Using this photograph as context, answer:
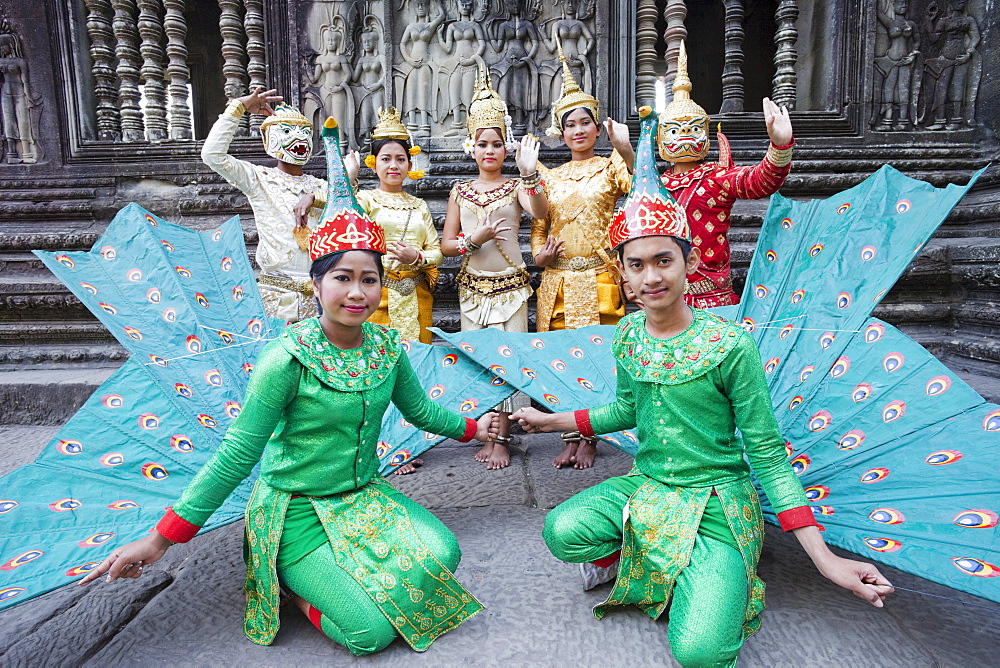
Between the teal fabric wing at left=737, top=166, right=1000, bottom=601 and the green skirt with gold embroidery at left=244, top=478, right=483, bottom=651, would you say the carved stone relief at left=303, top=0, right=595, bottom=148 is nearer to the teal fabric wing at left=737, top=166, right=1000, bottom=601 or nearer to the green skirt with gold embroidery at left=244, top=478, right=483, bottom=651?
the teal fabric wing at left=737, top=166, right=1000, bottom=601

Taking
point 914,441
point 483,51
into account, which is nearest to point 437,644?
point 914,441

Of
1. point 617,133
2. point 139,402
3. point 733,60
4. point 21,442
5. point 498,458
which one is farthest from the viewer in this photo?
point 733,60

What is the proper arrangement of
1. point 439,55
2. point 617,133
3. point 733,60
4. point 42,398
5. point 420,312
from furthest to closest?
1. point 733,60
2. point 439,55
3. point 42,398
4. point 420,312
5. point 617,133

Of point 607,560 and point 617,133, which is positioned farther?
point 617,133

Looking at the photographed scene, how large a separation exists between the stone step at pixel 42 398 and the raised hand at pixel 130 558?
2794 millimetres

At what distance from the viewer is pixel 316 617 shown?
161 cm

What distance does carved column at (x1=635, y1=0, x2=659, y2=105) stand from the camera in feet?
15.0

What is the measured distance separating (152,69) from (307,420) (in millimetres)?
4653

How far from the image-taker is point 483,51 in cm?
441

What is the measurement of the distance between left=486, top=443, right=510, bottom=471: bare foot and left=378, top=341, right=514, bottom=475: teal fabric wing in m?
0.75

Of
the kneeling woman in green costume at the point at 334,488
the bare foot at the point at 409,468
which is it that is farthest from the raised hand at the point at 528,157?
the bare foot at the point at 409,468

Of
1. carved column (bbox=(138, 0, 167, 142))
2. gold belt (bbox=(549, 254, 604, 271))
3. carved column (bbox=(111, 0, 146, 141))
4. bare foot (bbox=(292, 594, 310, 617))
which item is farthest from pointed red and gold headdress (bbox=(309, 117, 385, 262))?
carved column (bbox=(111, 0, 146, 141))

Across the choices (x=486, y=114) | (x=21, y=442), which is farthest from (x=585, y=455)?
(x=21, y=442)

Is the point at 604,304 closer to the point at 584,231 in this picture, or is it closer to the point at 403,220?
the point at 584,231
